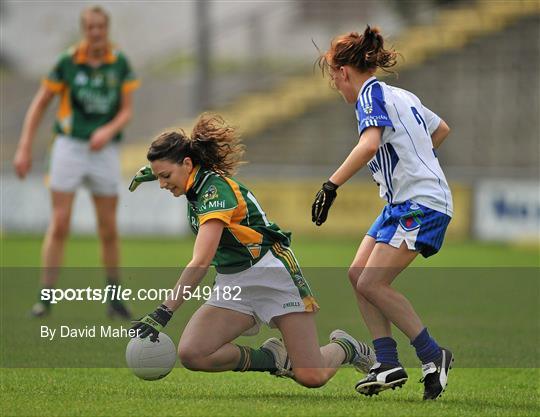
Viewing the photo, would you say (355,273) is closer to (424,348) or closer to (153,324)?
(424,348)

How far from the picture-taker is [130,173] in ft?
72.7

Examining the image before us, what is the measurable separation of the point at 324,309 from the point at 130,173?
1242cm

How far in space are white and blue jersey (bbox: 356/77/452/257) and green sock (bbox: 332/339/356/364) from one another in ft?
2.26

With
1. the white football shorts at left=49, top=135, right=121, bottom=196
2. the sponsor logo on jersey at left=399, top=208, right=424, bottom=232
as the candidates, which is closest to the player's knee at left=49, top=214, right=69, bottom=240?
the white football shorts at left=49, top=135, right=121, bottom=196

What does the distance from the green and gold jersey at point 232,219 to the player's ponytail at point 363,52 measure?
30.8 inches

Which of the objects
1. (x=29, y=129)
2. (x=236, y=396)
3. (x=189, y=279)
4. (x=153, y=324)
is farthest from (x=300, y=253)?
(x=153, y=324)

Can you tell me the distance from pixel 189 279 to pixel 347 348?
117cm

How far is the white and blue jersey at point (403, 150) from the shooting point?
5797 mm

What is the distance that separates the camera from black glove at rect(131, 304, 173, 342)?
5410 millimetres

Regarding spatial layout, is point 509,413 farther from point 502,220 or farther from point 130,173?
point 130,173

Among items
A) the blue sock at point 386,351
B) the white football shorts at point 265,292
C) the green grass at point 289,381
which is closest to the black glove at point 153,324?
the green grass at point 289,381

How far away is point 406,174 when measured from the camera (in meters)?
5.83

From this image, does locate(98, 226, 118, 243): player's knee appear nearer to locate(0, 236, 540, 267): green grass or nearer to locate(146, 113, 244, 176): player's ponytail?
locate(146, 113, 244, 176): player's ponytail

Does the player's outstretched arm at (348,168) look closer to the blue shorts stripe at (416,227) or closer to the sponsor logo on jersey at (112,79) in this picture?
the blue shorts stripe at (416,227)
